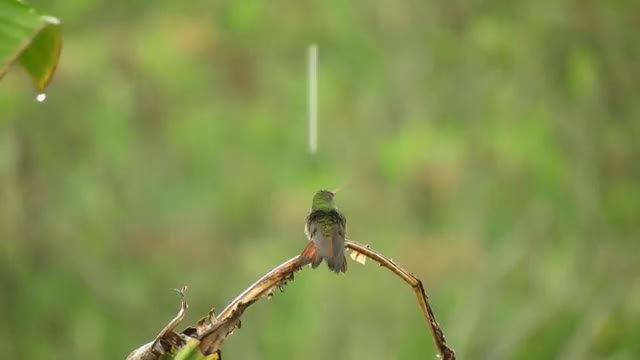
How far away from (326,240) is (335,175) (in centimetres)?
80

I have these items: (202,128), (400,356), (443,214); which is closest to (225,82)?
(202,128)

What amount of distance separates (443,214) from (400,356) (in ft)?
0.74

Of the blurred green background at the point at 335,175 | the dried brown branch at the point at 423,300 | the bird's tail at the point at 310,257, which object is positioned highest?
the blurred green background at the point at 335,175

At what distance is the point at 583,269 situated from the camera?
1404mm

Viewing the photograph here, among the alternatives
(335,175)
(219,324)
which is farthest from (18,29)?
(335,175)

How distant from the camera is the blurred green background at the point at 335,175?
50.8 inches

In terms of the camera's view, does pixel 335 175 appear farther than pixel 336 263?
Yes

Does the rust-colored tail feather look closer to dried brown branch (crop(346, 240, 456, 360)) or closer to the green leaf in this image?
dried brown branch (crop(346, 240, 456, 360))

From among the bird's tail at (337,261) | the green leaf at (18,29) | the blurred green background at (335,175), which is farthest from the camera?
the blurred green background at (335,175)

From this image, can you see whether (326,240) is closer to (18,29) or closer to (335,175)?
(18,29)

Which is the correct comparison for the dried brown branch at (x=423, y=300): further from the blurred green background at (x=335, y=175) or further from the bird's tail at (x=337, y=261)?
the blurred green background at (x=335, y=175)

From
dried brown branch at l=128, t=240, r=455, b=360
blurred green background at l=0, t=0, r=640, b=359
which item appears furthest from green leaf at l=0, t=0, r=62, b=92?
blurred green background at l=0, t=0, r=640, b=359

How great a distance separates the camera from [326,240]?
53cm

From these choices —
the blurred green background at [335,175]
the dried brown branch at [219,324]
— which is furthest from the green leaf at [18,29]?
the blurred green background at [335,175]
